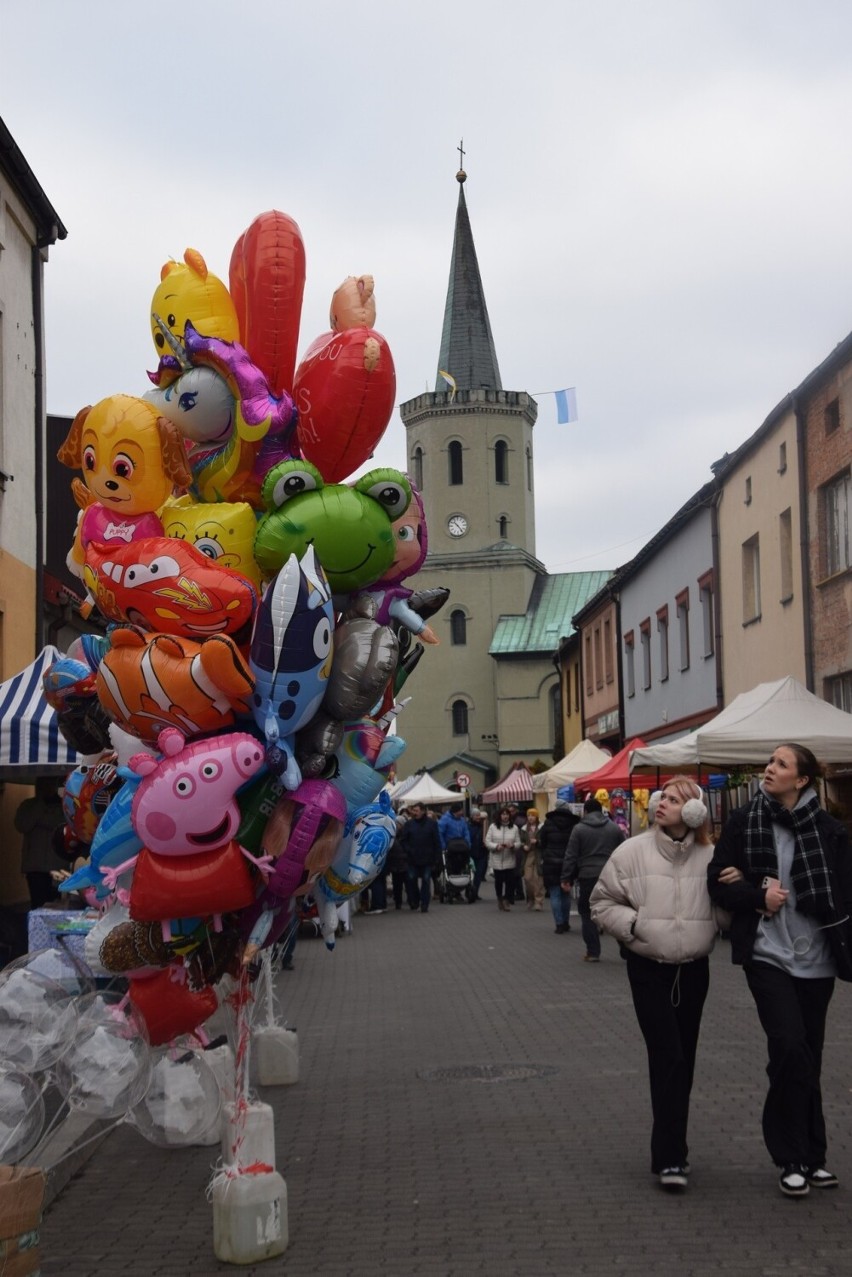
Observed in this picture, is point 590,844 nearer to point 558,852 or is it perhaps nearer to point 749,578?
point 558,852

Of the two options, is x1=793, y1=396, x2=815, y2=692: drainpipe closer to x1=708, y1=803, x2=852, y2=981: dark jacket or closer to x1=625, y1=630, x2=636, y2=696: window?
x1=708, y1=803, x2=852, y2=981: dark jacket

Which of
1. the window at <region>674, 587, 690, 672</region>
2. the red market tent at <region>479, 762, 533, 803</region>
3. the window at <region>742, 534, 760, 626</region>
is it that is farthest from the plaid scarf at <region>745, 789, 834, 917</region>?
the red market tent at <region>479, 762, 533, 803</region>

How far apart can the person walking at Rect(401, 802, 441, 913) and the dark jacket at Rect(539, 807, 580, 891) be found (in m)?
6.67

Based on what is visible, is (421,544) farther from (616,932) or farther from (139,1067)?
(139,1067)

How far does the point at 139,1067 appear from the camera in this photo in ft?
21.1

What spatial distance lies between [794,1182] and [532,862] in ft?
76.9

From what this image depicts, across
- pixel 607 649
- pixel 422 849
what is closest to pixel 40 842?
pixel 422 849

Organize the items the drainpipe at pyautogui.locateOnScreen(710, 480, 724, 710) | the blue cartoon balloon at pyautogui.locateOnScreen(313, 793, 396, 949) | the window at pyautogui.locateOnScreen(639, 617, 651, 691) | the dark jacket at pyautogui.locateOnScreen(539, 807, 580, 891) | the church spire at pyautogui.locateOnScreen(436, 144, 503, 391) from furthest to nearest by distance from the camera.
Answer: the church spire at pyautogui.locateOnScreen(436, 144, 503, 391) < the window at pyautogui.locateOnScreen(639, 617, 651, 691) < the drainpipe at pyautogui.locateOnScreen(710, 480, 724, 710) < the dark jacket at pyautogui.locateOnScreen(539, 807, 580, 891) < the blue cartoon balloon at pyautogui.locateOnScreen(313, 793, 396, 949)

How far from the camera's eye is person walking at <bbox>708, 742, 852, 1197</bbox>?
6.91 metres

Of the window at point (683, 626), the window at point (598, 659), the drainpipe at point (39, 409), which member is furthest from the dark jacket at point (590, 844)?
the window at point (598, 659)

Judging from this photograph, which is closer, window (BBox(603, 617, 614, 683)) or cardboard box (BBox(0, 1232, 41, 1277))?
cardboard box (BBox(0, 1232, 41, 1277))

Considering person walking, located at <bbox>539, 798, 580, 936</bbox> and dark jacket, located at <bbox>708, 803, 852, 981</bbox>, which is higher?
dark jacket, located at <bbox>708, 803, 852, 981</bbox>

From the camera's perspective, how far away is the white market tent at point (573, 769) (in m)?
31.9

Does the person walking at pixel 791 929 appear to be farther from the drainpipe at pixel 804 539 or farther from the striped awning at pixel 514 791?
the striped awning at pixel 514 791
